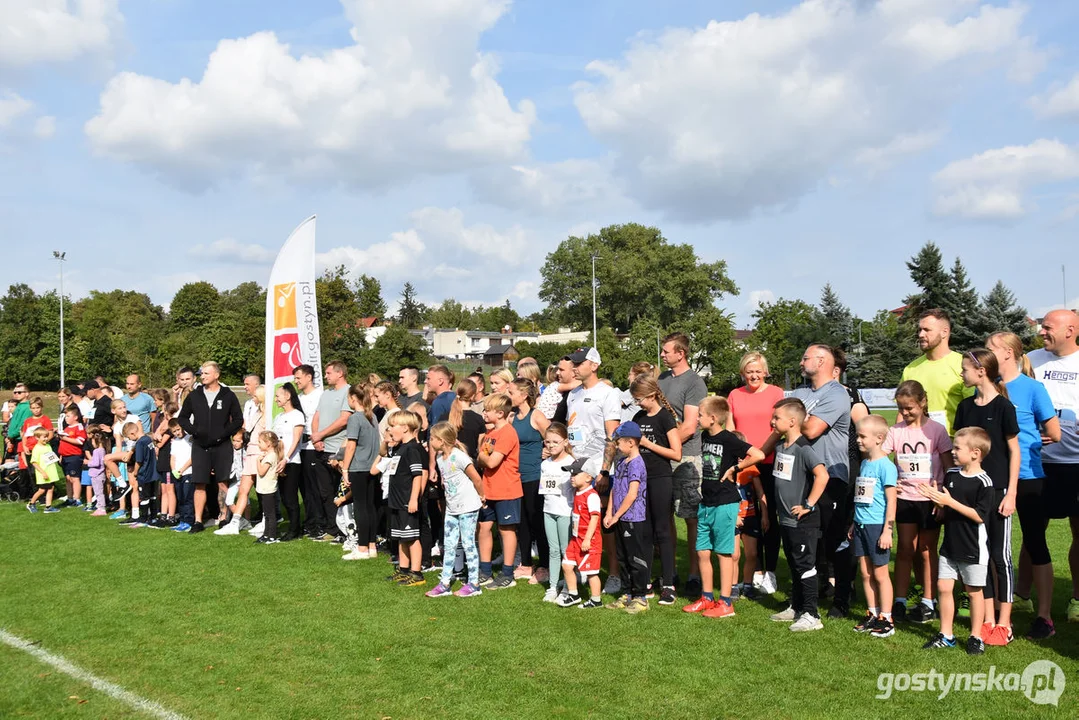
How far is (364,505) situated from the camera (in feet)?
27.0

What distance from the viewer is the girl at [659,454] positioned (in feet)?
20.0

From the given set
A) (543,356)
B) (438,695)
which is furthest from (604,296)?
(438,695)

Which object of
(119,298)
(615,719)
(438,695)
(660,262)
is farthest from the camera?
(119,298)

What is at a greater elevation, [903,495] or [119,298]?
[119,298]

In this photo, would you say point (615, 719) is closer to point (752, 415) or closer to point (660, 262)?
point (752, 415)

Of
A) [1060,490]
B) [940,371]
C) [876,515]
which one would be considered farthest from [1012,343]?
[876,515]

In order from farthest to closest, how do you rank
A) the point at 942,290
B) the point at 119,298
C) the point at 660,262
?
1. the point at 119,298
2. the point at 660,262
3. the point at 942,290

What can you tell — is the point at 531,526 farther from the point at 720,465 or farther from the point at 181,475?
the point at 181,475

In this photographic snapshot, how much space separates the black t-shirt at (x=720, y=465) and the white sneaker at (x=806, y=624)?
38.2 inches

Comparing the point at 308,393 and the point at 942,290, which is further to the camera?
the point at 942,290

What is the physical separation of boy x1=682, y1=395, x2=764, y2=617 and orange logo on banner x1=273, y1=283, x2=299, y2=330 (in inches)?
312

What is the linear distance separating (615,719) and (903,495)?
9.14 feet

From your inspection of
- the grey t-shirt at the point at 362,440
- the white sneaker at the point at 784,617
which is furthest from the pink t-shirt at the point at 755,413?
the grey t-shirt at the point at 362,440

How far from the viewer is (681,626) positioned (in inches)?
222
